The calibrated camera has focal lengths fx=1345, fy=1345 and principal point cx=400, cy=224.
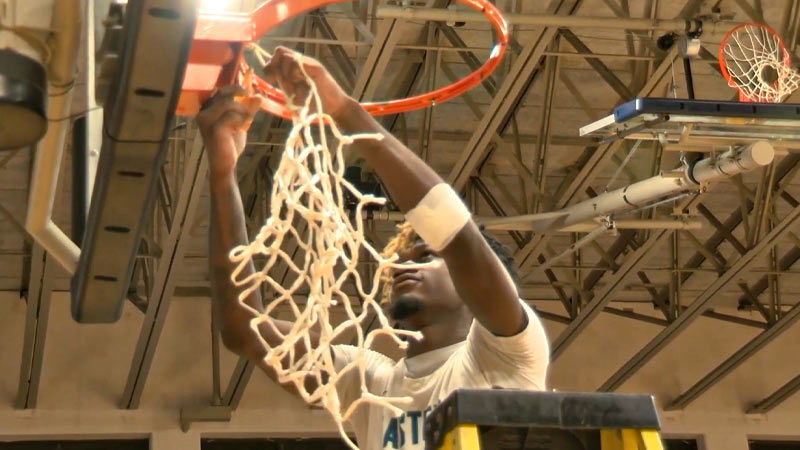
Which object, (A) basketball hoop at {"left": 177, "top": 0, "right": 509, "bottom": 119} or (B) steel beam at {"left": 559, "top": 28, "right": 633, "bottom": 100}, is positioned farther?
(B) steel beam at {"left": 559, "top": 28, "right": 633, "bottom": 100}

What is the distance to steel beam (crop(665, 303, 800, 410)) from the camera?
12938 mm

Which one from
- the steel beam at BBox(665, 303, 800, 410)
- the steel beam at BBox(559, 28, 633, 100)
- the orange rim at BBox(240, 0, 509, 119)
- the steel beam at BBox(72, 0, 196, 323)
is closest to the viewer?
the steel beam at BBox(72, 0, 196, 323)

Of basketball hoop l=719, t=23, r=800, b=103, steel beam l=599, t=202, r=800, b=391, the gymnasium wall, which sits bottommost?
the gymnasium wall

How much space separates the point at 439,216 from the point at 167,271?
27.5ft

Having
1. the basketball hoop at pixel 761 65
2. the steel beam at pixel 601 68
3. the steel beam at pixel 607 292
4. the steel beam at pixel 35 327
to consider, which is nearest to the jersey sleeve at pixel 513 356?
the basketball hoop at pixel 761 65

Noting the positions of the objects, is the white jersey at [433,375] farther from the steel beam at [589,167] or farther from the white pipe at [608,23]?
the steel beam at [589,167]

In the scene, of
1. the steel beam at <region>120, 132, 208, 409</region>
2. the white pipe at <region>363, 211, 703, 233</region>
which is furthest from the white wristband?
the white pipe at <region>363, 211, 703, 233</region>

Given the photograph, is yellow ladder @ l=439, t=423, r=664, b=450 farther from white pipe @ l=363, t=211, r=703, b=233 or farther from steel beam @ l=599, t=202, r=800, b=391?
A: steel beam @ l=599, t=202, r=800, b=391

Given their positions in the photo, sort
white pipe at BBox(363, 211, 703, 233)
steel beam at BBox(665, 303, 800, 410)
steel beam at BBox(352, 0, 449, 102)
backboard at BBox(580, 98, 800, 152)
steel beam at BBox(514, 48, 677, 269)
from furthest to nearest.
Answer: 1. steel beam at BBox(665, 303, 800, 410)
2. white pipe at BBox(363, 211, 703, 233)
3. steel beam at BBox(514, 48, 677, 269)
4. steel beam at BBox(352, 0, 449, 102)
5. backboard at BBox(580, 98, 800, 152)

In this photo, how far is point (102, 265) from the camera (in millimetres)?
2895

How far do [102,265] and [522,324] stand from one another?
92cm

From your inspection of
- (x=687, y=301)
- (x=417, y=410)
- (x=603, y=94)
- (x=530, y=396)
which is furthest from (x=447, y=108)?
(x=530, y=396)

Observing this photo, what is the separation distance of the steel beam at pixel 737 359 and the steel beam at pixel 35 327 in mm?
6257

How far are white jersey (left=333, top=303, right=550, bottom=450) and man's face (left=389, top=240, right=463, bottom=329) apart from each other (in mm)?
97
